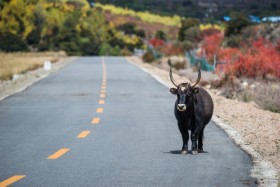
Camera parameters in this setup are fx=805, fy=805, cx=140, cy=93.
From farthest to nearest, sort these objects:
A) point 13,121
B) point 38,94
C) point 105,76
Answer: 1. point 105,76
2. point 38,94
3. point 13,121

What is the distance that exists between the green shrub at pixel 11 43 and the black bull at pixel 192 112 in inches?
3131

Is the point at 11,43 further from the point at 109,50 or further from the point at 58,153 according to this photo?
the point at 58,153

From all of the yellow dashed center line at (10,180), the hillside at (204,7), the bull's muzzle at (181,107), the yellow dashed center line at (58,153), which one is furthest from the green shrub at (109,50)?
Result: the yellow dashed center line at (10,180)

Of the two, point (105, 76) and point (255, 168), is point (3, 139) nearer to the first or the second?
point (255, 168)

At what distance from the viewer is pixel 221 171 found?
11156mm

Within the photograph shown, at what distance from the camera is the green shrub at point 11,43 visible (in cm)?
9220

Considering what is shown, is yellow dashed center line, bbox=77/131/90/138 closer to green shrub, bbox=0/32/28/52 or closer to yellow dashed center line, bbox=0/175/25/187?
yellow dashed center line, bbox=0/175/25/187

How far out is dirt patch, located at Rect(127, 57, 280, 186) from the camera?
11359mm

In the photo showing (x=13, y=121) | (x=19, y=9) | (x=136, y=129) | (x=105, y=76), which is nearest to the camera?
(x=136, y=129)

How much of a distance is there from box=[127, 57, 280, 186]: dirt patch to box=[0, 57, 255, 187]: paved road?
0.23 metres

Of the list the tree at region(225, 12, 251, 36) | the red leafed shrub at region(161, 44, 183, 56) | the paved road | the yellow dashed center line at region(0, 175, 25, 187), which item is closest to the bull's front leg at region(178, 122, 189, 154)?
the paved road

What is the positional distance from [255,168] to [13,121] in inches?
335

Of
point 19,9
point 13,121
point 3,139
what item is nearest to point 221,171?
point 3,139

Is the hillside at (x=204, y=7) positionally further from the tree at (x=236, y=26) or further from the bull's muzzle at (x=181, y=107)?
the bull's muzzle at (x=181, y=107)
